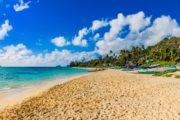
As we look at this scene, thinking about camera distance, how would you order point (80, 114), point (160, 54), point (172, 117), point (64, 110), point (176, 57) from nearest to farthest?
point (172, 117), point (80, 114), point (64, 110), point (176, 57), point (160, 54)

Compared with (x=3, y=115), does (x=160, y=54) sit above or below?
above

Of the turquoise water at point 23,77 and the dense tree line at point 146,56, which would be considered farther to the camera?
the dense tree line at point 146,56

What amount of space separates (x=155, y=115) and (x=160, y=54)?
348 ft

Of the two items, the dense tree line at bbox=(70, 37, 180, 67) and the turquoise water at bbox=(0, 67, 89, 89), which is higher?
the dense tree line at bbox=(70, 37, 180, 67)

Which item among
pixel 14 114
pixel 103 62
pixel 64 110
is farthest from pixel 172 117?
pixel 103 62

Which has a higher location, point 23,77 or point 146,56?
point 146,56

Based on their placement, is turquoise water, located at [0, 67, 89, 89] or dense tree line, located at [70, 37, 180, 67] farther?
dense tree line, located at [70, 37, 180, 67]

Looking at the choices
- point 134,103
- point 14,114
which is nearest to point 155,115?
point 134,103

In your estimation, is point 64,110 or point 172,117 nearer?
point 172,117

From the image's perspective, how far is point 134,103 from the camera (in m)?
13.3

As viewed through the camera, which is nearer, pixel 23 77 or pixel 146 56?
pixel 23 77

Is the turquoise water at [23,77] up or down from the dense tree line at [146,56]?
down

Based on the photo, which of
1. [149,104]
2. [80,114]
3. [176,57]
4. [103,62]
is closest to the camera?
[80,114]

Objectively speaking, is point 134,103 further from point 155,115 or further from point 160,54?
point 160,54
